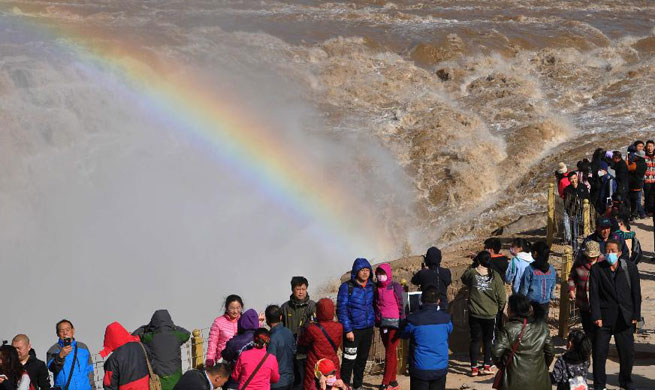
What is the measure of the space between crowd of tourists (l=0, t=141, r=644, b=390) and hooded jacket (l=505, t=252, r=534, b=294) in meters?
0.01

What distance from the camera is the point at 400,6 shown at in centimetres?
3834

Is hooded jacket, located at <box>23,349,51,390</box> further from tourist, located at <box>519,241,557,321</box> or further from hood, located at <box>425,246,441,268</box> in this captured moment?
tourist, located at <box>519,241,557,321</box>

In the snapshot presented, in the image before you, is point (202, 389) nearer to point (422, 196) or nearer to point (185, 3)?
point (422, 196)

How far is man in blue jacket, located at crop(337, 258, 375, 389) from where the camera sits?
23.7 feet

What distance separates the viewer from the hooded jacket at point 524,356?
19.4 feet

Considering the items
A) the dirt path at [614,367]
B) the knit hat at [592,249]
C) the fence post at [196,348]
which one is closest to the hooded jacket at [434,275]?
the dirt path at [614,367]

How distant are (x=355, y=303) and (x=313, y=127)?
19.4 metres

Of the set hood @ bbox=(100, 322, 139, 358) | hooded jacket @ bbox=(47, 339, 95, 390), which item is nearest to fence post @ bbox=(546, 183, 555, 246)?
hooded jacket @ bbox=(47, 339, 95, 390)

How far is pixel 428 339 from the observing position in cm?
644

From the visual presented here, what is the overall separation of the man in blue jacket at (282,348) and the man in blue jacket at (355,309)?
2.34ft

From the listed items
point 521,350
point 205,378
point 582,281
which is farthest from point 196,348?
point 582,281

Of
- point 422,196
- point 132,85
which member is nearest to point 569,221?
point 422,196

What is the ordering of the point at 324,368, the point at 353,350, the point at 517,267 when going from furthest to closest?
the point at 517,267, the point at 353,350, the point at 324,368

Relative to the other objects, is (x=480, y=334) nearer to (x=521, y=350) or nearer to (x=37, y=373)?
(x=521, y=350)
